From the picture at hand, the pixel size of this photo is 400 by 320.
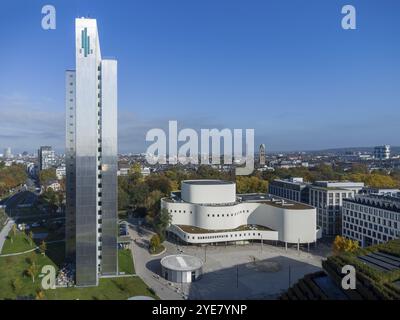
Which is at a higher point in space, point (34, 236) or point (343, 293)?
point (343, 293)

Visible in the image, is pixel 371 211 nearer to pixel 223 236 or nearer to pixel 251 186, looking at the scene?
pixel 223 236

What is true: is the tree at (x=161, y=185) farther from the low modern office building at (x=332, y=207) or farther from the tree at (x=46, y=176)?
the tree at (x=46, y=176)

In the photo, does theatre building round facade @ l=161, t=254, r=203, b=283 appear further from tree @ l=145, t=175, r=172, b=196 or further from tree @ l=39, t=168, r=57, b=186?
tree @ l=39, t=168, r=57, b=186

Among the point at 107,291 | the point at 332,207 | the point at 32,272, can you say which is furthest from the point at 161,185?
the point at 107,291
